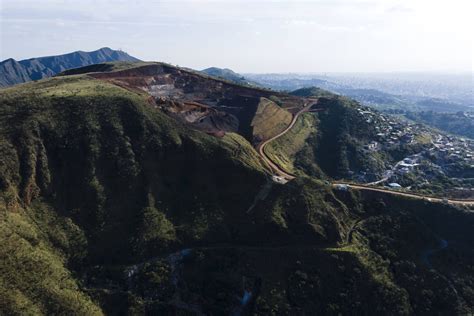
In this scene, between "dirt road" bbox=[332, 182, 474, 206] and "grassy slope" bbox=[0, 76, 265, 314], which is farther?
"dirt road" bbox=[332, 182, 474, 206]

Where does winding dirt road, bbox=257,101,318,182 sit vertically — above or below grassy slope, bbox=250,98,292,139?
below

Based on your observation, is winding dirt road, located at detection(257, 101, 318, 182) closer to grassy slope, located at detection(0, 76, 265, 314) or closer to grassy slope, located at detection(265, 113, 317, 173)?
grassy slope, located at detection(265, 113, 317, 173)

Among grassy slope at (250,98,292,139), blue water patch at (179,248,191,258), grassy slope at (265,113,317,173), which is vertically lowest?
blue water patch at (179,248,191,258)

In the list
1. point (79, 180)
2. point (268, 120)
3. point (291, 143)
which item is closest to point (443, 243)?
point (291, 143)

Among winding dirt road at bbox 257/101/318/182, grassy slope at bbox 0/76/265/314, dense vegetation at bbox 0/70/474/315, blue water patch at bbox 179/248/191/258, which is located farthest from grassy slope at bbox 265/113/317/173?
blue water patch at bbox 179/248/191/258

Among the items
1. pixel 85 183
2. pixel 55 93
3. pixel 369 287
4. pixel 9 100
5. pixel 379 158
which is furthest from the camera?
pixel 379 158

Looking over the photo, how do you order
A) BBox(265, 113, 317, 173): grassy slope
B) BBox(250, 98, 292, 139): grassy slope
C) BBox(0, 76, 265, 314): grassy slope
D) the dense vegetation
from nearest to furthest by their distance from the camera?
BBox(0, 76, 265, 314): grassy slope < the dense vegetation < BBox(265, 113, 317, 173): grassy slope < BBox(250, 98, 292, 139): grassy slope

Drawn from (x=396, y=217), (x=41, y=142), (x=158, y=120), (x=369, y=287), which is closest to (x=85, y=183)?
(x=41, y=142)

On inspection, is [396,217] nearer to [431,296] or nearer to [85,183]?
[431,296]

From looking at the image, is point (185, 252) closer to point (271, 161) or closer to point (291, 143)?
point (271, 161)
